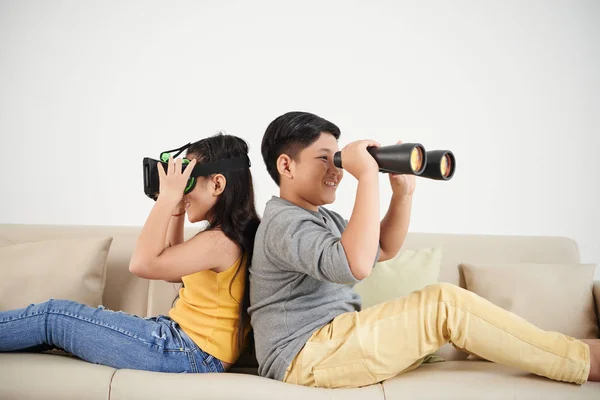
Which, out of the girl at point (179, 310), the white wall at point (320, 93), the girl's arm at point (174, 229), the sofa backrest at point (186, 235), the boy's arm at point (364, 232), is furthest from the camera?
the white wall at point (320, 93)

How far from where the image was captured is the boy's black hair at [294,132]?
5.02 feet

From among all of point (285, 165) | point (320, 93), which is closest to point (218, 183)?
point (285, 165)

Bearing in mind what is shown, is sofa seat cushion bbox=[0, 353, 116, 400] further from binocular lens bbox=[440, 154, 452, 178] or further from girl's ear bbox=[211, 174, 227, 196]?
binocular lens bbox=[440, 154, 452, 178]

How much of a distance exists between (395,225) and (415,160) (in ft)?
1.28

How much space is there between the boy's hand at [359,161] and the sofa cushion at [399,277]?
62 centimetres

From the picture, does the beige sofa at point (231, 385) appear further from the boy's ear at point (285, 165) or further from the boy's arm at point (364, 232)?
the boy's ear at point (285, 165)

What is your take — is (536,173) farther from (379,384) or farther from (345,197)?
(379,384)

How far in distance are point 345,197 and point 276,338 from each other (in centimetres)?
128

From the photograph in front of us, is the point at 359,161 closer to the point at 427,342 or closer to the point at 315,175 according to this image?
the point at 315,175

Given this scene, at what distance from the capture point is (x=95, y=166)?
2609mm

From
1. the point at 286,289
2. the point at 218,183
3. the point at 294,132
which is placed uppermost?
the point at 294,132

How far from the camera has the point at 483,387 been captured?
A: 1.32m

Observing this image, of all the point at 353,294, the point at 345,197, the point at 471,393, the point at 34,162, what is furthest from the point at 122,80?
the point at 471,393

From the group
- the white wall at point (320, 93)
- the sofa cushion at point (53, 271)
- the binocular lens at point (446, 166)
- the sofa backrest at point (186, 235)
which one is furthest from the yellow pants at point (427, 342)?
the white wall at point (320, 93)
